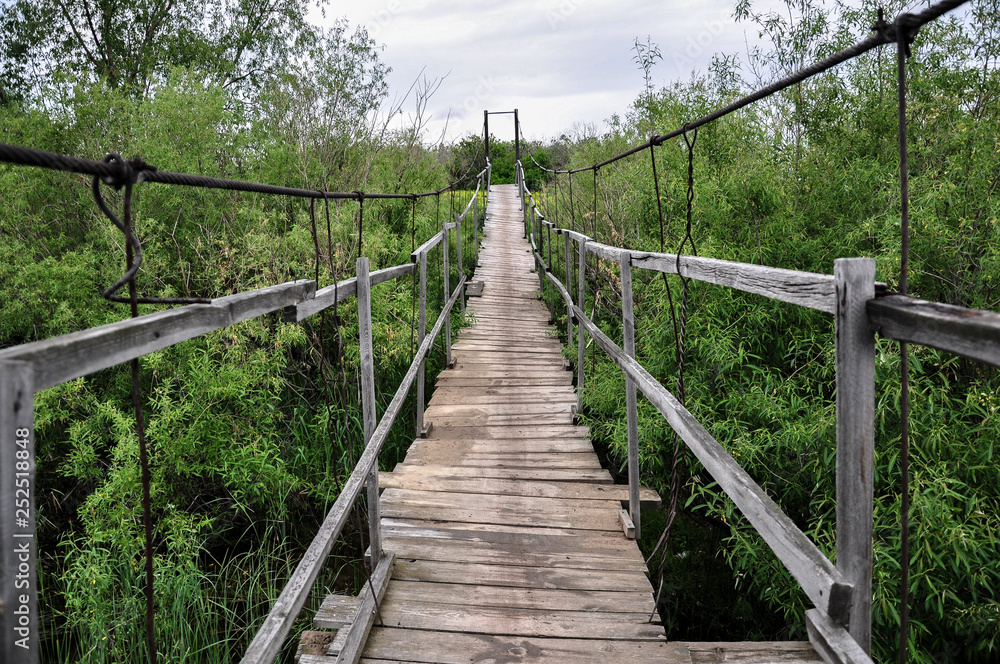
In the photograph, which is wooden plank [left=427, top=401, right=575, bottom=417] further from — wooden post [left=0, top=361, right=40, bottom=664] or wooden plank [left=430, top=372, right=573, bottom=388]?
wooden post [left=0, top=361, right=40, bottom=664]

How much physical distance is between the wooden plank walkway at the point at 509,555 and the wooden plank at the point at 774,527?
0.80 m

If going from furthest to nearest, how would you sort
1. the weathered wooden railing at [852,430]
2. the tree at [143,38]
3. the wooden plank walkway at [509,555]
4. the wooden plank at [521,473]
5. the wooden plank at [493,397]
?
1. the tree at [143,38]
2. the wooden plank at [493,397]
3. the wooden plank at [521,473]
4. the wooden plank walkway at [509,555]
5. the weathered wooden railing at [852,430]

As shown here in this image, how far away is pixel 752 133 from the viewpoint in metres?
3.60

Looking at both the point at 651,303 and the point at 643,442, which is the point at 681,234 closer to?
the point at 651,303

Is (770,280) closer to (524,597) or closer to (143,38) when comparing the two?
(524,597)

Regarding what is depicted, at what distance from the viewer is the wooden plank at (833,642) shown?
908 mm

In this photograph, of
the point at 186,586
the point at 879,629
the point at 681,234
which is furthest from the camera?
the point at 681,234

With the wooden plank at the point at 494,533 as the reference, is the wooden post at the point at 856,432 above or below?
above

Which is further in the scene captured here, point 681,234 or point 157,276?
point 157,276

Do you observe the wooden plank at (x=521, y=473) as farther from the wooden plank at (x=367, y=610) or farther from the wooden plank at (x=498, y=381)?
the wooden plank at (x=498, y=381)

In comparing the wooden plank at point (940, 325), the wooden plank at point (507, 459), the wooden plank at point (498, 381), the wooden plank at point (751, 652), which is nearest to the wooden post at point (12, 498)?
the wooden plank at point (940, 325)

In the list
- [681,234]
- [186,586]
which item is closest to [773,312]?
[681,234]

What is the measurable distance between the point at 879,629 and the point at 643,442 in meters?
1.41

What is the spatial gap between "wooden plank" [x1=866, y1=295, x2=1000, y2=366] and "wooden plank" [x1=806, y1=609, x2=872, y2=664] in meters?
0.47
